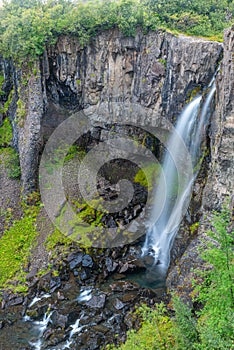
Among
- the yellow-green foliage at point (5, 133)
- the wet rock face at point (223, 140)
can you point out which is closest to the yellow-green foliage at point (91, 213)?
the wet rock face at point (223, 140)

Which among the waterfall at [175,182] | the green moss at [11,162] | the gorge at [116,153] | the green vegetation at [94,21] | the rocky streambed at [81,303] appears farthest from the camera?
the green moss at [11,162]

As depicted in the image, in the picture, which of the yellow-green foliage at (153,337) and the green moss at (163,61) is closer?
the yellow-green foliage at (153,337)

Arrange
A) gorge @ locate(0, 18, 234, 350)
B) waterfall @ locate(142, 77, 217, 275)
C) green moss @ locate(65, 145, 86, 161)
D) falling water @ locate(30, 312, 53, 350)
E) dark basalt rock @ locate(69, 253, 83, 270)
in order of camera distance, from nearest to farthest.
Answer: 1. falling water @ locate(30, 312, 53, 350)
2. gorge @ locate(0, 18, 234, 350)
3. waterfall @ locate(142, 77, 217, 275)
4. dark basalt rock @ locate(69, 253, 83, 270)
5. green moss @ locate(65, 145, 86, 161)

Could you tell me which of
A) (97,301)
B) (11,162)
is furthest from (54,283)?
(11,162)

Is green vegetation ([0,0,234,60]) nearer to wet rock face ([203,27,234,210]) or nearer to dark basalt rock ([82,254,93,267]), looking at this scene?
wet rock face ([203,27,234,210])

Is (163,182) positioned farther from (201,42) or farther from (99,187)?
(201,42)

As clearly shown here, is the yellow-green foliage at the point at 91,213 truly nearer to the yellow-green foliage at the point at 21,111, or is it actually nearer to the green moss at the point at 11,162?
the green moss at the point at 11,162

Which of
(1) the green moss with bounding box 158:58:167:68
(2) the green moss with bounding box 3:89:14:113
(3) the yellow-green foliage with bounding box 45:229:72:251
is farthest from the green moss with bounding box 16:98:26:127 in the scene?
(1) the green moss with bounding box 158:58:167:68
